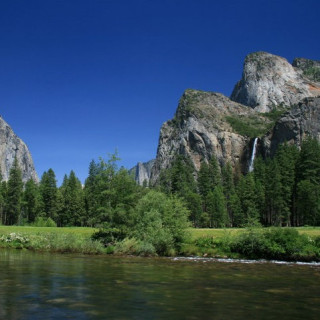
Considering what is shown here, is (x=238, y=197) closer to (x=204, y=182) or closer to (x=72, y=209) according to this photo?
(x=204, y=182)

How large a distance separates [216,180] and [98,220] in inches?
2836

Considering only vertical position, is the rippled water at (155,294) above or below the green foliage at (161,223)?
below

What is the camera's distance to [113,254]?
125ft

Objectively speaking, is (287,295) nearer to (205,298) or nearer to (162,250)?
(205,298)

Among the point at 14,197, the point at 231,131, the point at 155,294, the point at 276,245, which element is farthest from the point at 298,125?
the point at 155,294

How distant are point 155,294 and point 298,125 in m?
134

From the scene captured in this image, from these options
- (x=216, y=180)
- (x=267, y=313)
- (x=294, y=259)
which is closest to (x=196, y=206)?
(x=216, y=180)

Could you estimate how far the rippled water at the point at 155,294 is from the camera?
39.5ft

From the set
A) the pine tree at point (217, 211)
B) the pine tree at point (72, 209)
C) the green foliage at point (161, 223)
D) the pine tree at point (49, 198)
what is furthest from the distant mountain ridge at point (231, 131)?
the green foliage at point (161, 223)

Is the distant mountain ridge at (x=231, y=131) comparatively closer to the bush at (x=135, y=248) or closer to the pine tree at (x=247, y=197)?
the pine tree at (x=247, y=197)

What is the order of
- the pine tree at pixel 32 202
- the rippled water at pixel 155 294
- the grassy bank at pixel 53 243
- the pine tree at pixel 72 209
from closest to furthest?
1. the rippled water at pixel 155 294
2. the grassy bank at pixel 53 243
3. the pine tree at pixel 72 209
4. the pine tree at pixel 32 202

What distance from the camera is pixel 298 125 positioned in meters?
137

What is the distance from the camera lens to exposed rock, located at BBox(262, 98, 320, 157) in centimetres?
13575

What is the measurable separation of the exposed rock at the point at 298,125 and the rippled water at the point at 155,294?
12076cm
